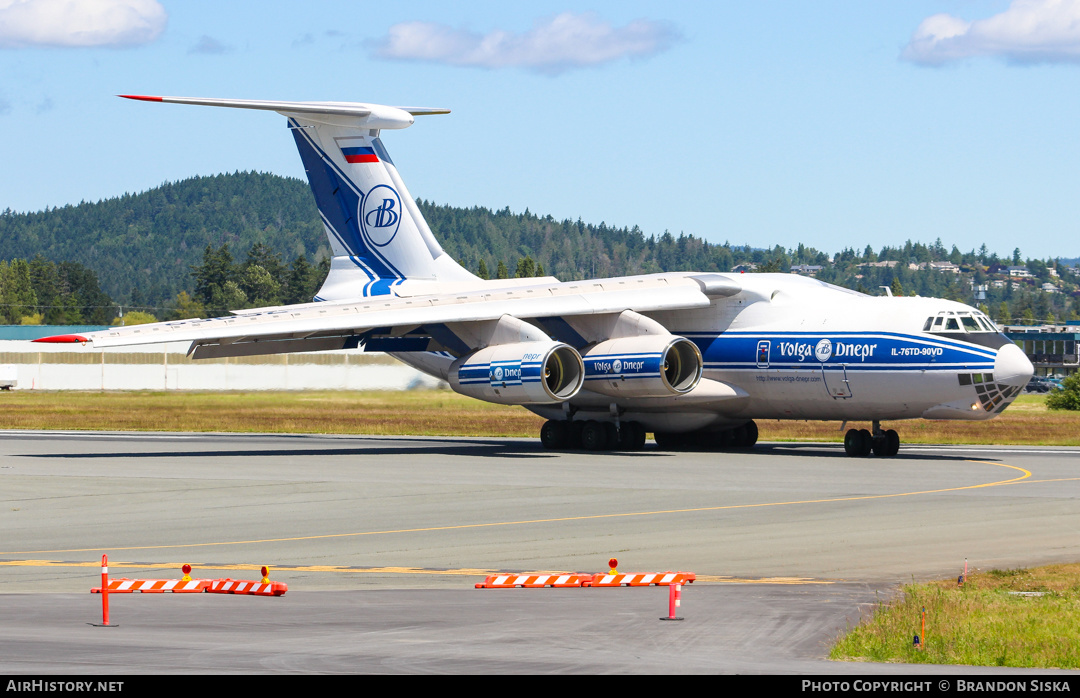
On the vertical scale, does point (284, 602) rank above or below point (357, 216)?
below

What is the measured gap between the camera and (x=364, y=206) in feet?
121

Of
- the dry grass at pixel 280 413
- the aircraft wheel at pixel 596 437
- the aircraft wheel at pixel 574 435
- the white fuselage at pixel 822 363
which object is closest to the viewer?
the white fuselage at pixel 822 363

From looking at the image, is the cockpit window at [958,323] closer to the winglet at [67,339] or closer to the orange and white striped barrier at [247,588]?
the winglet at [67,339]

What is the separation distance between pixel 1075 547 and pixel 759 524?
4166 millimetres

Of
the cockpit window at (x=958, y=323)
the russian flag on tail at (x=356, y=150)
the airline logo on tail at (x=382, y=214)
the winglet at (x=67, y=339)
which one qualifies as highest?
the russian flag on tail at (x=356, y=150)

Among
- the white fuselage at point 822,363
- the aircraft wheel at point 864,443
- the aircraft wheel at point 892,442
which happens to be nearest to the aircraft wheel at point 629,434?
the white fuselage at point 822,363

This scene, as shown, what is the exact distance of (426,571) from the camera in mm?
14688

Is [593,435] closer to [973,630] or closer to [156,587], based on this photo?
[156,587]

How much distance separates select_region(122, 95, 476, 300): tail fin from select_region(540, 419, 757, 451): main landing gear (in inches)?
216

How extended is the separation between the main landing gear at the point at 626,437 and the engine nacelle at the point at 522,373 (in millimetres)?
2155

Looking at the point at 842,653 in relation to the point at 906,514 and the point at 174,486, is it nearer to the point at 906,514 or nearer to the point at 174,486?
the point at 906,514

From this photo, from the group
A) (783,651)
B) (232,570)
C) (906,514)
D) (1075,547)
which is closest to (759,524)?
(906,514)

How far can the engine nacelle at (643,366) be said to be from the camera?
31125 mm

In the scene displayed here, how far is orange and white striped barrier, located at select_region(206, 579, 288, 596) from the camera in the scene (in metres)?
12.5
